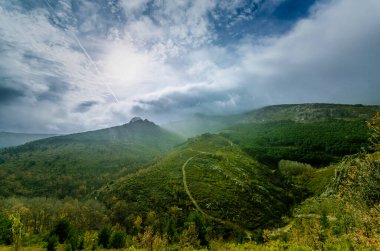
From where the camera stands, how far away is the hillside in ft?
422

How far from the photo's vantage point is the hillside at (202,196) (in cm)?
12862

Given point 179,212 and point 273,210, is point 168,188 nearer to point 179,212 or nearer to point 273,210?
point 179,212

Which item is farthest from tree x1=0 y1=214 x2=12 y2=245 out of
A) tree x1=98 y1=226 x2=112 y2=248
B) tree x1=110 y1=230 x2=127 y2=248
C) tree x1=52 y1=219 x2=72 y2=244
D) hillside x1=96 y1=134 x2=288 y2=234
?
hillside x1=96 y1=134 x2=288 y2=234

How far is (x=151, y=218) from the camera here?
12219cm

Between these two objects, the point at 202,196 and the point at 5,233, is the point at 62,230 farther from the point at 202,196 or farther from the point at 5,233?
the point at 202,196

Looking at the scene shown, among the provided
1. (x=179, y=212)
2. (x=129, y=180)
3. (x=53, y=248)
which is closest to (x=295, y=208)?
(x=179, y=212)

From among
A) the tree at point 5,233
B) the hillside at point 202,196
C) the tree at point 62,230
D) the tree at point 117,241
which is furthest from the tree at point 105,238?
the hillside at point 202,196

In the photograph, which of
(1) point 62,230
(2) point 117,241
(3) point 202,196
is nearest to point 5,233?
(1) point 62,230

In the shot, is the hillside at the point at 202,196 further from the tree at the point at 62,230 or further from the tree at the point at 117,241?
the tree at the point at 62,230

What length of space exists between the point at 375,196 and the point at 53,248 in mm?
54286

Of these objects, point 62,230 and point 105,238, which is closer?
point 105,238

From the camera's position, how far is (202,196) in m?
142

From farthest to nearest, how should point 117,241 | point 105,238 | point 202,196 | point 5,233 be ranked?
point 202,196, point 105,238, point 5,233, point 117,241

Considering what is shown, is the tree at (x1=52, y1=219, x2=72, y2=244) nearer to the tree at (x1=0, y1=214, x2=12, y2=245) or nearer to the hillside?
the tree at (x1=0, y1=214, x2=12, y2=245)
